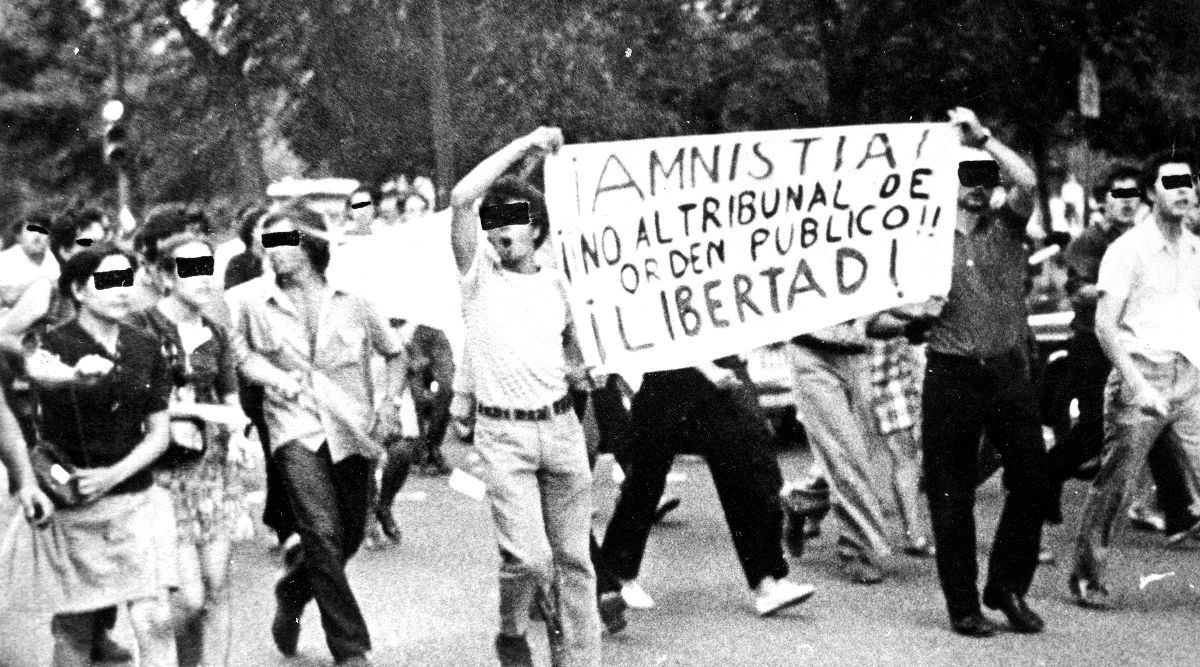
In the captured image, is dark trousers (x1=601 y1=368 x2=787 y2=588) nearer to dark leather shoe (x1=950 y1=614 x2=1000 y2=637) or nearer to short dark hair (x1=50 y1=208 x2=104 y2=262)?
dark leather shoe (x1=950 y1=614 x2=1000 y2=637)

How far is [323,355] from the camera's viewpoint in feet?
24.5

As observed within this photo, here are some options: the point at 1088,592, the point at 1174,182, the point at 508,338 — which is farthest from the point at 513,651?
the point at 1174,182

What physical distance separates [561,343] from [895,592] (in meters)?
2.67

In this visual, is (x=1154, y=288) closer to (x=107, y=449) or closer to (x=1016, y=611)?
(x=1016, y=611)

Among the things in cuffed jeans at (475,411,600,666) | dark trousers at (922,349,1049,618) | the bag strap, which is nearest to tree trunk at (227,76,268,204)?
dark trousers at (922,349,1049,618)

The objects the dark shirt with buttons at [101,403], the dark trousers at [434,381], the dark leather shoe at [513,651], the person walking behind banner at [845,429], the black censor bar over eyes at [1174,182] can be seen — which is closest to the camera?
the dark shirt with buttons at [101,403]

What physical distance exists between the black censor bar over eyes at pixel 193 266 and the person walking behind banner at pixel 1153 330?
11.5ft

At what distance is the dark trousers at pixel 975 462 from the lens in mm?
7617

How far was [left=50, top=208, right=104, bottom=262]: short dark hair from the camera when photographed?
887 centimetres

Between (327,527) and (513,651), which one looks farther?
(327,527)

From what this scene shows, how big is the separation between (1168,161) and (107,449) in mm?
4395

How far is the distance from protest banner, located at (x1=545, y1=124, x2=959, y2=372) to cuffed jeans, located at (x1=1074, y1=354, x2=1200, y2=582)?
1081mm

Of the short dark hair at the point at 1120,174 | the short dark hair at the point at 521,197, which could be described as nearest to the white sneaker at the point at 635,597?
the short dark hair at the point at 521,197

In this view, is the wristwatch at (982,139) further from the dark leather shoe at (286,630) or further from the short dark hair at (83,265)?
the dark leather shoe at (286,630)
